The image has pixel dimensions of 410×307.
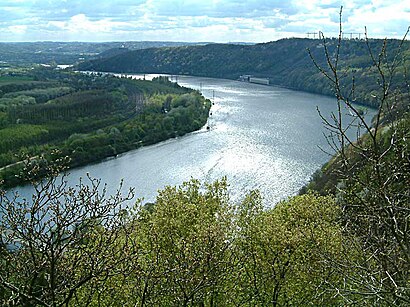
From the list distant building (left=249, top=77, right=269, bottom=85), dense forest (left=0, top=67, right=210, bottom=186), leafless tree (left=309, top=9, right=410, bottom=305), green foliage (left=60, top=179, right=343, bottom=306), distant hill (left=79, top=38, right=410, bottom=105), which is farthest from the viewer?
distant building (left=249, top=77, right=269, bottom=85)

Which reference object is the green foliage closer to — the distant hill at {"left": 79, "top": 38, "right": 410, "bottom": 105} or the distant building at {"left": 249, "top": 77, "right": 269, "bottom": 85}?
the distant hill at {"left": 79, "top": 38, "right": 410, "bottom": 105}

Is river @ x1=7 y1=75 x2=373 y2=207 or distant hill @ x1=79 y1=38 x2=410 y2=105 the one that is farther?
distant hill @ x1=79 y1=38 x2=410 y2=105

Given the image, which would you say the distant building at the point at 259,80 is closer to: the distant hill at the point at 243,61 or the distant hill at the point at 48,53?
the distant hill at the point at 243,61

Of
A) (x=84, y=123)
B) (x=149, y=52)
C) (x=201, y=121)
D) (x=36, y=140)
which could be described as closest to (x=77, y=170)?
(x=36, y=140)

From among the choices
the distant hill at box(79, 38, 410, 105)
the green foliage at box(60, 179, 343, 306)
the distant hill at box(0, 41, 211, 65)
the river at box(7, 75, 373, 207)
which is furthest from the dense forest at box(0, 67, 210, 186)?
the distant hill at box(0, 41, 211, 65)

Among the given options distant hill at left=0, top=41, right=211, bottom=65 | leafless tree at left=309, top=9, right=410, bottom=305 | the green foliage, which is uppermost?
leafless tree at left=309, top=9, right=410, bottom=305

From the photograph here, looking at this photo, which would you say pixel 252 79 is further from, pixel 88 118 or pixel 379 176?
pixel 379 176

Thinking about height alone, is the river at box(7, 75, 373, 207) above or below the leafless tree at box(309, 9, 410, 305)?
below
